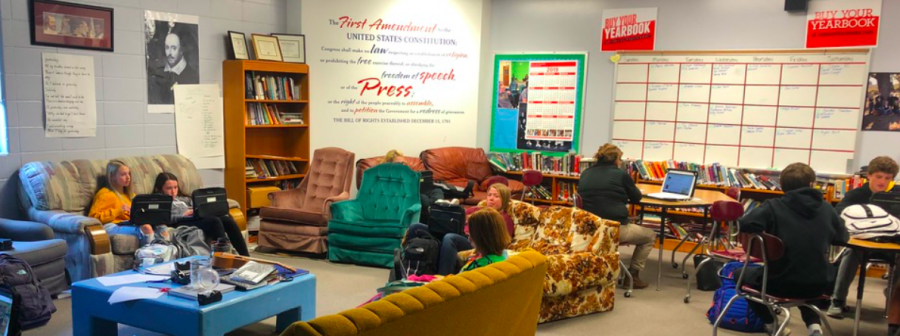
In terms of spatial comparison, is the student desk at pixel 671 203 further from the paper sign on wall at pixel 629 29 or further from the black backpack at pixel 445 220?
the paper sign on wall at pixel 629 29

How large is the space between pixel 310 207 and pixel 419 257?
251cm

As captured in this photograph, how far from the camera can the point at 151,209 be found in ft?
17.0

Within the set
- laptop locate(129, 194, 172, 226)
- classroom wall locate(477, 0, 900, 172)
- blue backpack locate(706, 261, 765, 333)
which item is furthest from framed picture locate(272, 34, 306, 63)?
blue backpack locate(706, 261, 765, 333)

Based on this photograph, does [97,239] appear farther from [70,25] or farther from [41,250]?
[70,25]

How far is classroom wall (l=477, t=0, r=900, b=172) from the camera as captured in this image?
6684 millimetres

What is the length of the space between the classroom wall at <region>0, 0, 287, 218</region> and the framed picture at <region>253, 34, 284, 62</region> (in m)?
0.22

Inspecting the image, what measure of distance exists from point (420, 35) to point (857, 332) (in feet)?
17.1

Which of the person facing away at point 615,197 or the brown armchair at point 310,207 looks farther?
the brown armchair at point 310,207

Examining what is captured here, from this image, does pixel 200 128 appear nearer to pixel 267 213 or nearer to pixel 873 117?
pixel 267 213

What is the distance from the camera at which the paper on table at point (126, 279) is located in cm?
388

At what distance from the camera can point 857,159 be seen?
22.2 feet

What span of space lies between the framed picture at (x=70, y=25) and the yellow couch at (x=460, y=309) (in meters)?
4.62

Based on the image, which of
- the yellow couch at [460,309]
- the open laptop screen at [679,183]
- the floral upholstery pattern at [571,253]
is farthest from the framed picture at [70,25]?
the open laptop screen at [679,183]

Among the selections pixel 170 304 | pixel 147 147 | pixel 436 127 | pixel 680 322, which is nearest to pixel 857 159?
pixel 680 322
